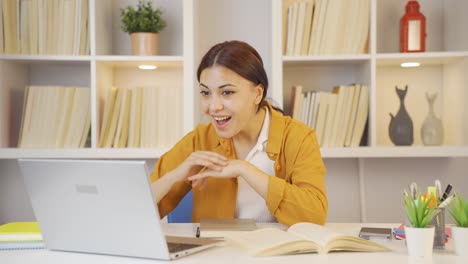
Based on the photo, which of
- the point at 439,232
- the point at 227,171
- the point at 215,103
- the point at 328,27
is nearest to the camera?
the point at 439,232

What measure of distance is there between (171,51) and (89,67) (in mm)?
435

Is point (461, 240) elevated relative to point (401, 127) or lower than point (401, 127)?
lower

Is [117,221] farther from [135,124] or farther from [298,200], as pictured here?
[135,124]

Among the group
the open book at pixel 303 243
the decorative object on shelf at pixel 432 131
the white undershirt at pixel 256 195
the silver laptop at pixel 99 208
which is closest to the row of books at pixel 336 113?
the decorative object on shelf at pixel 432 131

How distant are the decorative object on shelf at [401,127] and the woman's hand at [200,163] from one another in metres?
1.33

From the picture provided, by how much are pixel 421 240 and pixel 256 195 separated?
837mm

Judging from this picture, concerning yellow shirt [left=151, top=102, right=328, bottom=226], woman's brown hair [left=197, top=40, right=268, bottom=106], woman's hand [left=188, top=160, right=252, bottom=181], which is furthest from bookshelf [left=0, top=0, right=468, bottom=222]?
woman's hand [left=188, top=160, right=252, bottom=181]

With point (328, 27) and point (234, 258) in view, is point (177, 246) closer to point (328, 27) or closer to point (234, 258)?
point (234, 258)

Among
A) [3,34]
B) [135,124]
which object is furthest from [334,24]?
[3,34]

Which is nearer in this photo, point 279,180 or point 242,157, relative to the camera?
point 279,180

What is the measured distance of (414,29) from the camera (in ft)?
9.89

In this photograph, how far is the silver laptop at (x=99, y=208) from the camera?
4.31ft

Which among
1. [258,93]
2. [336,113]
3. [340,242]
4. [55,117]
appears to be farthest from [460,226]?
[55,117]

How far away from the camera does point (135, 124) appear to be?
302 cm
